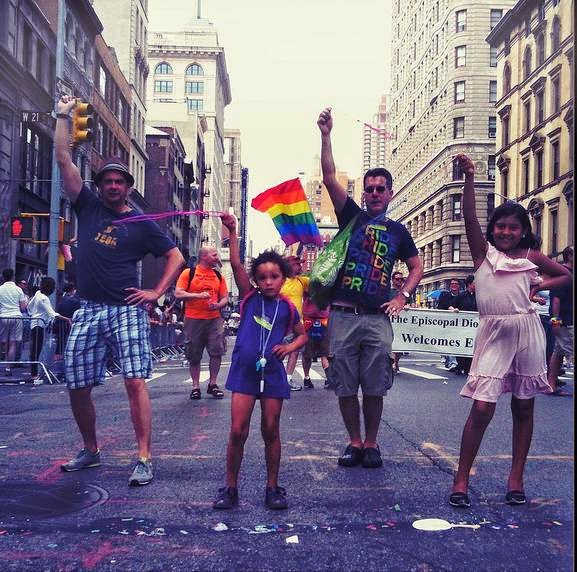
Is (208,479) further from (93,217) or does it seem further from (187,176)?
(187,176)

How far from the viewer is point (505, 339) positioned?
4363 mm

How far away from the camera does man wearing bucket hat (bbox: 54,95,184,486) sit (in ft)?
16.6

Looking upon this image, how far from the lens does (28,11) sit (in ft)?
89.6

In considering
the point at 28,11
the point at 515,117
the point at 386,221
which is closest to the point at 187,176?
the point at 515,117

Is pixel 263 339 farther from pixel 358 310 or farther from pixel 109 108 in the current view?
pixel 109 108

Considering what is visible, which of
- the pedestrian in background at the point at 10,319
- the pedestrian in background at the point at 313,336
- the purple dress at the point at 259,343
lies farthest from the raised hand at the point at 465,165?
the pedestrian in background at the point at 10,319

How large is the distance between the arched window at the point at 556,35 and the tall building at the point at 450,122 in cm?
2248

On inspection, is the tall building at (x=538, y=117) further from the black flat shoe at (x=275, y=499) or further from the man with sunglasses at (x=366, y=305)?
the black flat shoe at (x=275, y=499)

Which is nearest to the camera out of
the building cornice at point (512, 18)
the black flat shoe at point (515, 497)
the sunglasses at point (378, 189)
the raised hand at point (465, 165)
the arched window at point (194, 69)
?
the black flat shoe at point (515, 497)

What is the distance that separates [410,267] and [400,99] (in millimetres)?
91606

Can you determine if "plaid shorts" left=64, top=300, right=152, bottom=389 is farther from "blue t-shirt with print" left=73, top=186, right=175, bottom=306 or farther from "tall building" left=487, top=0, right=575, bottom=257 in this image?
"tall building" left=487, top=0, right=575, bottom=257

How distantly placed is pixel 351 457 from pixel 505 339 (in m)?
1.61

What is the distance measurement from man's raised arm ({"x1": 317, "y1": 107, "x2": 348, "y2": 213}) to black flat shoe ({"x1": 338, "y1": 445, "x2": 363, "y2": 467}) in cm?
172

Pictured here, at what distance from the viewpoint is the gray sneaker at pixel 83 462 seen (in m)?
5.16
